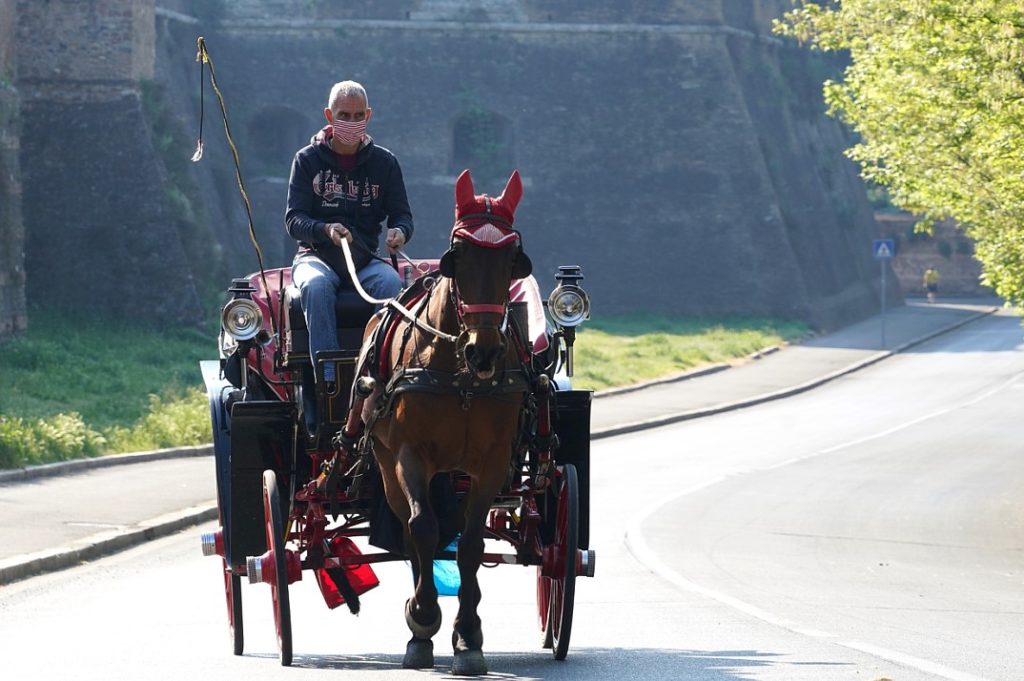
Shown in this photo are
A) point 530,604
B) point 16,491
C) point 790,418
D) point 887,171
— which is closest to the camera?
point 530,604

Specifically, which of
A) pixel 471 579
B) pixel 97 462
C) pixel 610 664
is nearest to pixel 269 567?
pixel 471 579

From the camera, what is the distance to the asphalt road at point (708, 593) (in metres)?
8.45

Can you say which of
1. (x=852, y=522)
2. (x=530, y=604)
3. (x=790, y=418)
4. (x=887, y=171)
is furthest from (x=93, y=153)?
(x=530, y=604)

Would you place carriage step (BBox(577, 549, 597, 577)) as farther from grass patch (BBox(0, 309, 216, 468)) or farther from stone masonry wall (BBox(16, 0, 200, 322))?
stone masonry wall (BBox(16, 0, 200, 322))

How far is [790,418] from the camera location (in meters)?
29.2

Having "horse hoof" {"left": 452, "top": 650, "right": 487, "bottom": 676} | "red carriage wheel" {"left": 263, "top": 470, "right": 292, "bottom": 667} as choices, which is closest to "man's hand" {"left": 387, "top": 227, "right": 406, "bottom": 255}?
"red carriage wheel" {"left": 263, "top": 470, "right": 292, "bottom": 667}

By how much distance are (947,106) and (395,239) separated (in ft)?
43.4

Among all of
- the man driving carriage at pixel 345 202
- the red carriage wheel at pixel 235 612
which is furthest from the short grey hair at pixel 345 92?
the red carriage wheel at pixel 235 612

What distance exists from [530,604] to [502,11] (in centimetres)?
3922

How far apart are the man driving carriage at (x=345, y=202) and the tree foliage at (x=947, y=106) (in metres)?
9.08

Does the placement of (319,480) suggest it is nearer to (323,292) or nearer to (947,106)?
(323,292)

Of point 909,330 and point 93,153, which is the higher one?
point 93,153

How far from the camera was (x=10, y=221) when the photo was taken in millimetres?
30750

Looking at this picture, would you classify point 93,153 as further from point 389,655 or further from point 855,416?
point 389,655
